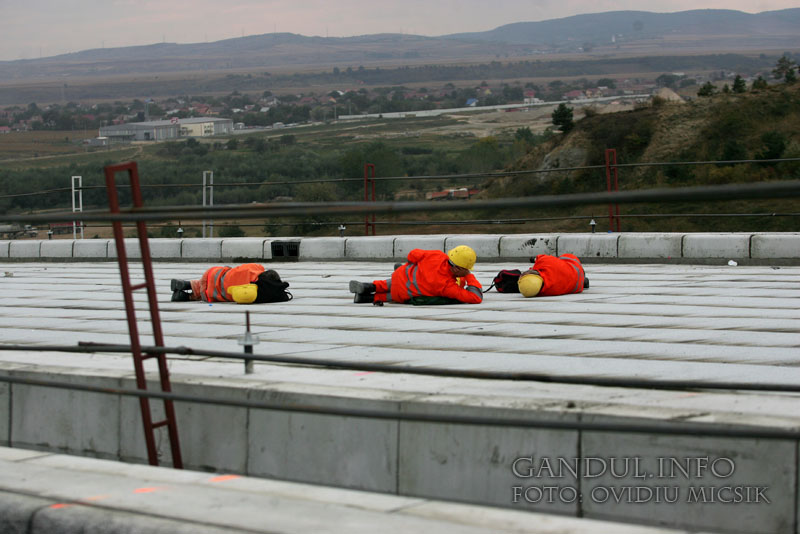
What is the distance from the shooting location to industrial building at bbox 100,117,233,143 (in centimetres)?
12119

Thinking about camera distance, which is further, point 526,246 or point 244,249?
point 244,249

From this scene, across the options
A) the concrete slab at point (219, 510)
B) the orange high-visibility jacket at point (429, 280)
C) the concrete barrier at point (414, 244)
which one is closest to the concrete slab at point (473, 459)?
the concrete slab at point (219, 510)

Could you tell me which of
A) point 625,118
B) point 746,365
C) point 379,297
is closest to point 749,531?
point 746,365

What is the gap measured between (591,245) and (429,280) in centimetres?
477

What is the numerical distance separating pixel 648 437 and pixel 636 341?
2954 millimetres

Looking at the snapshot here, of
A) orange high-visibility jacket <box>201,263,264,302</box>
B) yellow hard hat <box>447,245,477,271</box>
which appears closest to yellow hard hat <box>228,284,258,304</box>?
orange high-visibility jacket <box>201,263,264,302</box>

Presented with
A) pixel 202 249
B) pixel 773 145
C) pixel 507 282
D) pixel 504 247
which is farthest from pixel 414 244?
pixel 773 145

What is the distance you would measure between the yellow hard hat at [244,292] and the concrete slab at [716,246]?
6089 millimetres

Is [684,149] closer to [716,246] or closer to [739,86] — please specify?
[739,86]

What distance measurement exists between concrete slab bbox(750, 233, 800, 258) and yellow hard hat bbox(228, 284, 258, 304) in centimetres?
661

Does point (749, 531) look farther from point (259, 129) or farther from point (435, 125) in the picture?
point (259, 129)

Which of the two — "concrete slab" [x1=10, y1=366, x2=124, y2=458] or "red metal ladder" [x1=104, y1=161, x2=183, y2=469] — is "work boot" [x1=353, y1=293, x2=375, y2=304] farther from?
"red metal ladder" [x1=104, y1=161, x2=183, y2=469]

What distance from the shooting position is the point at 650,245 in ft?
43.5

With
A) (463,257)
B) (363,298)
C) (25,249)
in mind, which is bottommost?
(25,249)
